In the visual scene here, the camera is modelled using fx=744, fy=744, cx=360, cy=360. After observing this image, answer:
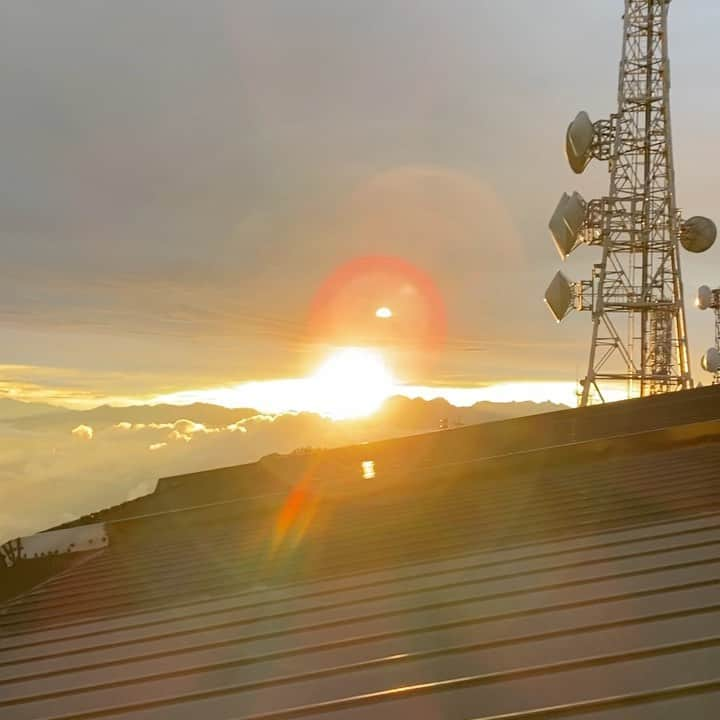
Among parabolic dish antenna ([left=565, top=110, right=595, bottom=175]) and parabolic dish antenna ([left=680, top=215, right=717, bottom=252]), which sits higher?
parabolic dish antenna ([left=565, top=110, right=595, bottom=175])

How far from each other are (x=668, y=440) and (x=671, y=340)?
60.9ft

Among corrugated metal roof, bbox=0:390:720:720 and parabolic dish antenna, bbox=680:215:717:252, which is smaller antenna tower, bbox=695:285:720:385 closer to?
parabolic dish antenna, bbox=680:215:717:252

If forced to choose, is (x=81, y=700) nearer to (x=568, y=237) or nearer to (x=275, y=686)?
(x=275, y=686)


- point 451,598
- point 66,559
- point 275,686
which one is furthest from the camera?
point 66,559

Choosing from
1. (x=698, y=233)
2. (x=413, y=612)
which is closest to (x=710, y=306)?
(x=698, y=233)

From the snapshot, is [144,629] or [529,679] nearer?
[529,679]

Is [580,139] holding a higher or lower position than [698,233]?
higher

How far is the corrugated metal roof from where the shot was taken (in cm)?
430

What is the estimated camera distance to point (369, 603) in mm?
6250

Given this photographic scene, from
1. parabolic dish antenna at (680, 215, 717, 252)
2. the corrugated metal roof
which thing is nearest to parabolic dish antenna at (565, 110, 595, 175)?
parabolic dish antenna at (680, 215, 717, 252)

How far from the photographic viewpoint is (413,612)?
5.86 m

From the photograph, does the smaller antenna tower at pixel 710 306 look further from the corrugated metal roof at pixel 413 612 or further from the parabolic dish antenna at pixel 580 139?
the corrugated metal roof at pixel 413 612

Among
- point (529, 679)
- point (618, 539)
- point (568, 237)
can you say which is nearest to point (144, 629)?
point (529, 679)

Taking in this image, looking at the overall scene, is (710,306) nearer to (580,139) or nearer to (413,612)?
(580,139)
